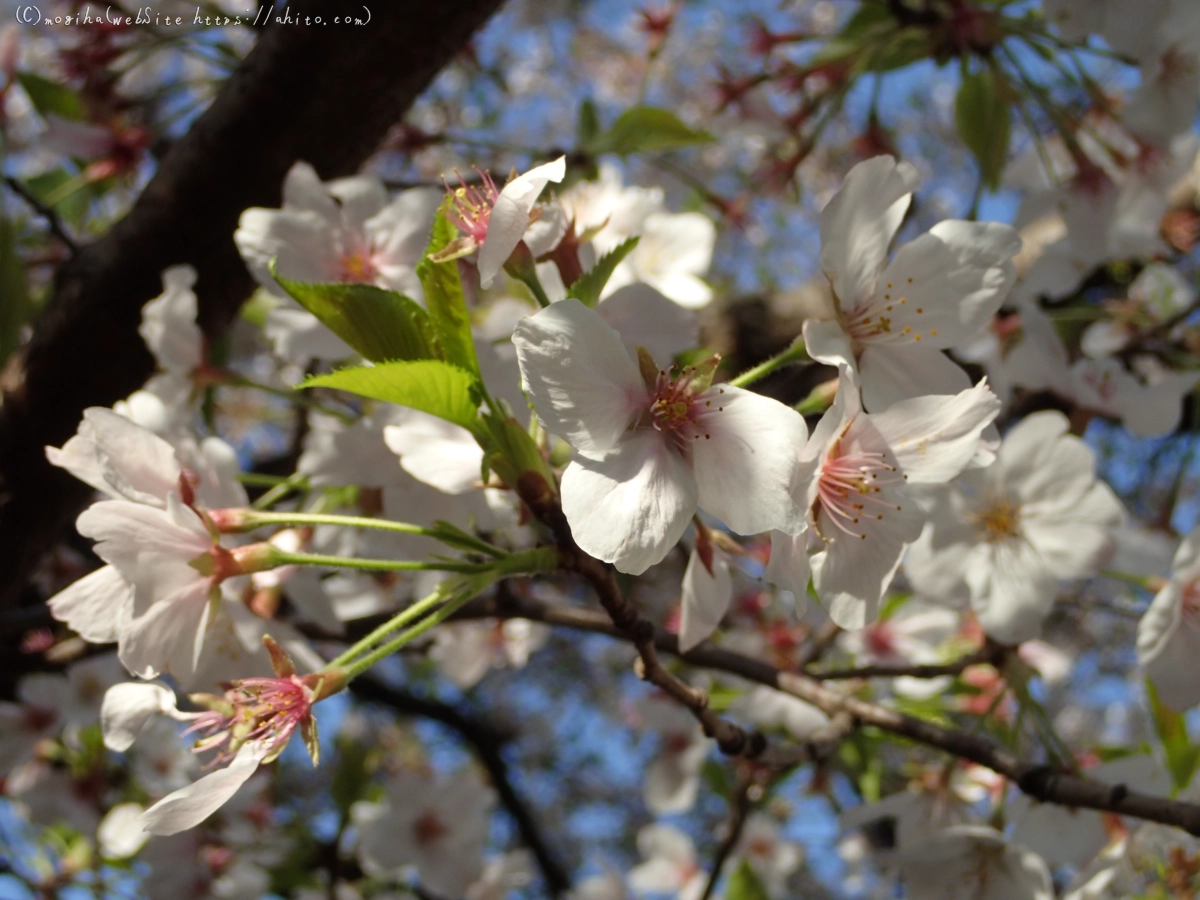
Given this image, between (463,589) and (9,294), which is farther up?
(463,589)

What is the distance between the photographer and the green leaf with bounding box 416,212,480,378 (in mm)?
760

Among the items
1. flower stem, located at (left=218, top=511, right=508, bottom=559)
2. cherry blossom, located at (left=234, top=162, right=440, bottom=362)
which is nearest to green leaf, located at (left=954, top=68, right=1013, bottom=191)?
cherry blossom, located at (left=234, top=162, right=440, bottom=362)

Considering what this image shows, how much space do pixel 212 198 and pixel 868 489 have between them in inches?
44.1

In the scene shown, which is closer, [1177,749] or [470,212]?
[470,212]

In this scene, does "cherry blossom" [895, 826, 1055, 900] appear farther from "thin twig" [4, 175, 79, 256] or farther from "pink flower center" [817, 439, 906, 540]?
"thin twig" [4, 175, 79, 256]

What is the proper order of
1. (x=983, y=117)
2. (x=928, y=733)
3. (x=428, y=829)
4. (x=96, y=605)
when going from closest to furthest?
1. (x=96, y=605)
2. (x=928, y=733)
3. (x=983, y=117)
4. (x=428, y=829)

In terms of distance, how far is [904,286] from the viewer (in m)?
0.86

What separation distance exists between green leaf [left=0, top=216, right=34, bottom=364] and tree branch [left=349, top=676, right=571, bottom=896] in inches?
63.9

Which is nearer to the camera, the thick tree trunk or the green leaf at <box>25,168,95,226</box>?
the thick tree trunk

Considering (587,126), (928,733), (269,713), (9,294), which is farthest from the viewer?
(587,126)

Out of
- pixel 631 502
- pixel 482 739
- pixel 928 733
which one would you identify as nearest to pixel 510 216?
pixel 631 502

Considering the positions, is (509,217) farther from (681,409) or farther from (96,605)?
(96,605)

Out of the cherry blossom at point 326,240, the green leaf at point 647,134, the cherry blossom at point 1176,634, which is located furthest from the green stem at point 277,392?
the cherry blossom at point 1176,634

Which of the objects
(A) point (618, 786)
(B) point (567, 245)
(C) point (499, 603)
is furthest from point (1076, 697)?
(B) point (567, 245)
